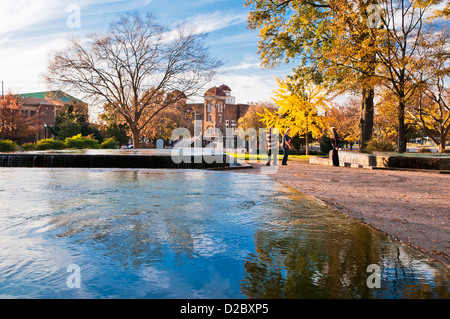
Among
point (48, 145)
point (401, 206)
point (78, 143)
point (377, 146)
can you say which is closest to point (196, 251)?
point (401, 206)

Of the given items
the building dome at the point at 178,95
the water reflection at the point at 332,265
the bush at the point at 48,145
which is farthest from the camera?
the building dome at the point at 178,95

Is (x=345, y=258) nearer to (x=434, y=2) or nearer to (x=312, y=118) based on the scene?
(x=434, y=2)

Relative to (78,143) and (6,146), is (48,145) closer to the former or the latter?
(6,146)

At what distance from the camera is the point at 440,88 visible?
3312 cm

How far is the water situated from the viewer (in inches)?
120

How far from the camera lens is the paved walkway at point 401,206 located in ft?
16.1

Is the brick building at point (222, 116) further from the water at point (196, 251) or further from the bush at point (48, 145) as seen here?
the water at point (196, 251)

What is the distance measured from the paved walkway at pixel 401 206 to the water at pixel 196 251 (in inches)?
13.9

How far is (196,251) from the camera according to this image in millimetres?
3988

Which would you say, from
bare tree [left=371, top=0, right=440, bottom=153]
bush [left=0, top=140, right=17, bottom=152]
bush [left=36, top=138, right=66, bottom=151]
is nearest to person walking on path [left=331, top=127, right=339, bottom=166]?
bare tree [left=371, top=0, right=440, bottom=153]

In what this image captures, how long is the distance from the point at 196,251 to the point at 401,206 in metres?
4.88

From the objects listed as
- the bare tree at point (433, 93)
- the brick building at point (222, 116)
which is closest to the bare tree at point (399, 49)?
the bare tree at point (433, 93)
